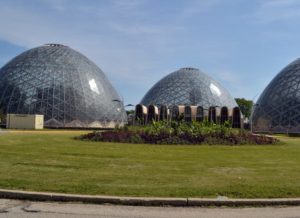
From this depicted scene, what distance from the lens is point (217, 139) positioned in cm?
2952

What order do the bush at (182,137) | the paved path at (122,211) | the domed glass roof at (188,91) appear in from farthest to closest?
1. the domed glass roof at (188,91)
2. the bush at (182,137)
3. the paved path at (122,211)

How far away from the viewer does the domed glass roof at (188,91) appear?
104 meters

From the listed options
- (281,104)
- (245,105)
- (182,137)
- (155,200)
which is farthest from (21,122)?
(245,105)

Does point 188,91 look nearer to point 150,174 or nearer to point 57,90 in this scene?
point 57,90

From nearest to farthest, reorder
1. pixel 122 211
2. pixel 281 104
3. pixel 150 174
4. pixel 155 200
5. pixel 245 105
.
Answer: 1. pixel 122 211
2. pixel 155 200
3. pixel 150 174
4. pixel 281 104
5. pixel 245 105

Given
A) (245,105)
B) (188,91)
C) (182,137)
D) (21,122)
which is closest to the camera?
(182,137)

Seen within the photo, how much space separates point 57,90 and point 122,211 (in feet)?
248

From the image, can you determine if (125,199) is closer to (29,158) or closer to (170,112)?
(29,158)

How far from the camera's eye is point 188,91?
106 metres

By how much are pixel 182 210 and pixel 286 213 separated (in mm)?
2127

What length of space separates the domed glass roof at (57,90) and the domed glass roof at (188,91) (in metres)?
16.4

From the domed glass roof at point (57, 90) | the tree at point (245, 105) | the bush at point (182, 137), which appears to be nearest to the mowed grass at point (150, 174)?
the bush at point (182, 137)

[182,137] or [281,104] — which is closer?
[182,137]

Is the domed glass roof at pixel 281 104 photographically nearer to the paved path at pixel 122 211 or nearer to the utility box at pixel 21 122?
the utility box at pixel 21 122
